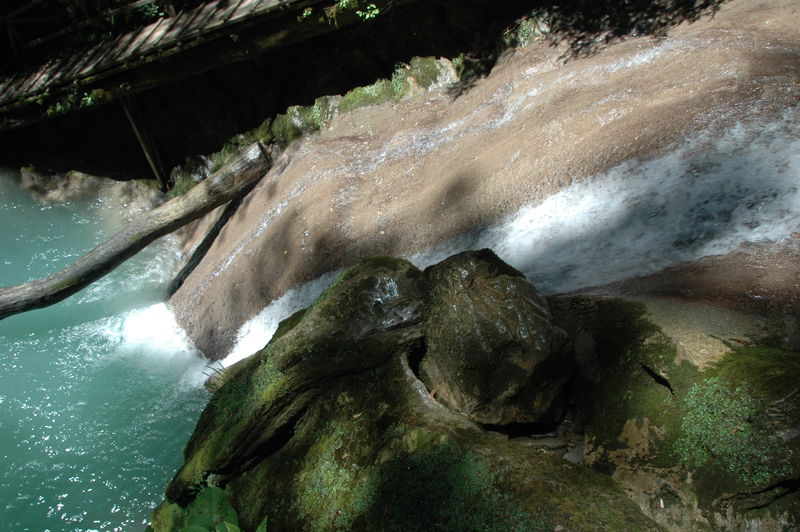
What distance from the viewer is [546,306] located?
324 cm

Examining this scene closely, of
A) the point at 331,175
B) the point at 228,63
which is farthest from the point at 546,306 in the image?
the point at 228,63

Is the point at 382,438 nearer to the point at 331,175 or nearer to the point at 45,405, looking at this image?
the point at 331,175

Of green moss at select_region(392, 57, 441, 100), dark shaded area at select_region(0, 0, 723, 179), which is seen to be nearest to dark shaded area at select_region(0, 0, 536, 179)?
dark shaded area at select_region(0, 0, 723, 179)

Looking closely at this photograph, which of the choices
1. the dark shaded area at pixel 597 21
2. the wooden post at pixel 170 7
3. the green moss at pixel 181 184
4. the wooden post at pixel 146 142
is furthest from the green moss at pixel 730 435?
the wooden post at pixel 146 142

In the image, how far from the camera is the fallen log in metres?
8.86

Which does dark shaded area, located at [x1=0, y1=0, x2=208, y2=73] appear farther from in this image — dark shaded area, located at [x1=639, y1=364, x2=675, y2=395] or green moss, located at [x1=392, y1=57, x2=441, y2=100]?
dark shaded area, located at [x1=639, y1=364, x2=675, y2=395]

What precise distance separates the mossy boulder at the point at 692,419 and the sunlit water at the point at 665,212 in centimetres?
129

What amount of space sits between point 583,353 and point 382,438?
136 cm

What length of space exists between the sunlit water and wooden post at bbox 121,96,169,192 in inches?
315

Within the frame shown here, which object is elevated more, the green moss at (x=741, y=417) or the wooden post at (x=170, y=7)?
the wooden post at (x=170, y=7)

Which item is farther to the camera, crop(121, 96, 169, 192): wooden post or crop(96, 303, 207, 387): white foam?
crop(121, 96, 169, 192): wooden post

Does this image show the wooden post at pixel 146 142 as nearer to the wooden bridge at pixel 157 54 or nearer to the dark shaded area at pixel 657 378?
the wooden bridge at pixel 157 54

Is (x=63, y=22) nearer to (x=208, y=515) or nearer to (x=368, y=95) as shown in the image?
(x=368, y=95)

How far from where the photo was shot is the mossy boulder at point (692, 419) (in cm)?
227
